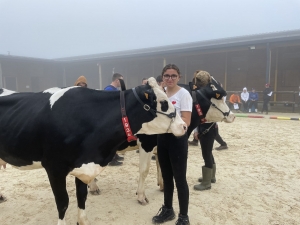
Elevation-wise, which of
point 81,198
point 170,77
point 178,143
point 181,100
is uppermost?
point 170,77

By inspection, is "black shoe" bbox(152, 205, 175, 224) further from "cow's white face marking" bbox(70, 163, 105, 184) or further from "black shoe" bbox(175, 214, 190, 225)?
"cow's white face marking" bbox(70, 163, 105, 184)

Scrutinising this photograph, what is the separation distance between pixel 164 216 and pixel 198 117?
1382 millimetres

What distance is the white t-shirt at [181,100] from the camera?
277 cm

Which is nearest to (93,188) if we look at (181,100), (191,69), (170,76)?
(181,100)

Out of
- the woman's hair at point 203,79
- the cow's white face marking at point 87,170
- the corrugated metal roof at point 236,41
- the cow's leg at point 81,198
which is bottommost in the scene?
the cow's leg at point 81,198

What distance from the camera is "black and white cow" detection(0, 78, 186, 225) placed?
259cm

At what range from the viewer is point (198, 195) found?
3.93m

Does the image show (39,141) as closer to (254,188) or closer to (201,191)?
(201,191)

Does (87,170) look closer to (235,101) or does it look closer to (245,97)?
(245,97)

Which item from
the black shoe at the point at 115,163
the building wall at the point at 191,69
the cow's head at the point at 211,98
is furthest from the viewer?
the building wall at the point at 191,69

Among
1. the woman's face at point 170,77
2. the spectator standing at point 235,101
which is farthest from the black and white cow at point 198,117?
the spectator standing at point 235,101

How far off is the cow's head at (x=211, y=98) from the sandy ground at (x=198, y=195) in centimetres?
121

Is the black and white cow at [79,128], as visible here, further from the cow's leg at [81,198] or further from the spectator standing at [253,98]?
the spectator standing at [253,98]

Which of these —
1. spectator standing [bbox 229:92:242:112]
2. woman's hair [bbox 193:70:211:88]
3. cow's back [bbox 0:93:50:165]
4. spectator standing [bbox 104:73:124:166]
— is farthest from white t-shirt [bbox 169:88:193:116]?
spectator standing [bbox 229:92:242:112]
